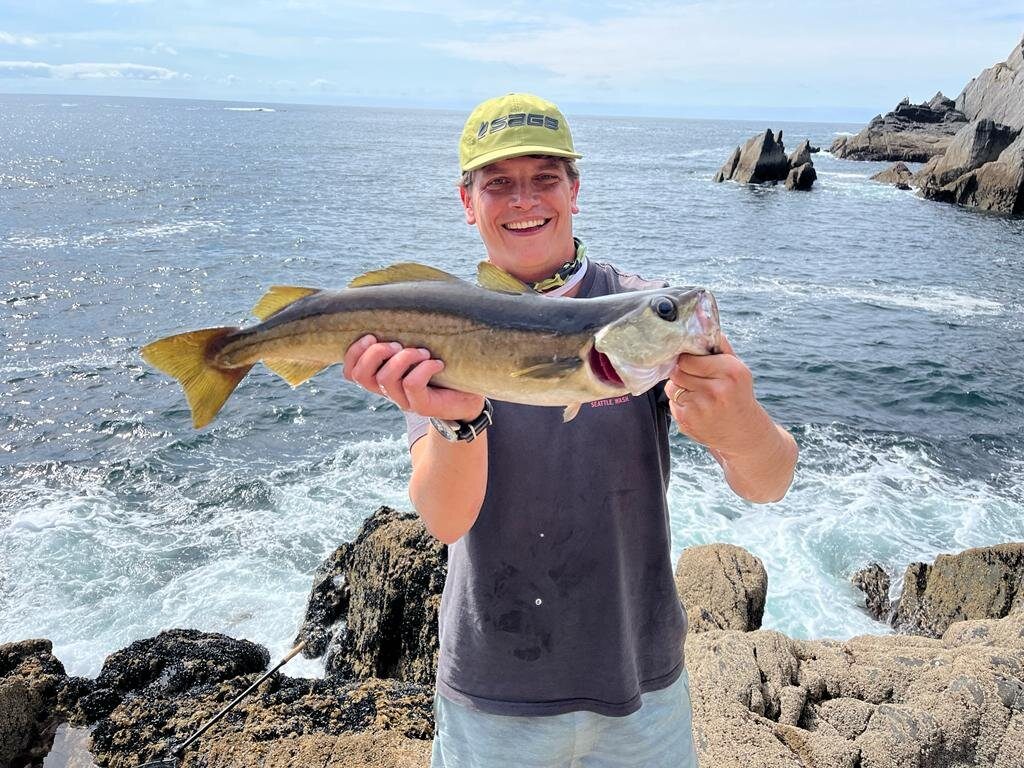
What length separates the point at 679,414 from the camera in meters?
2.95

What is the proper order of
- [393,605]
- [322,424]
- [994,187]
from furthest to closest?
[994,187]
[322,424]
[393,605]

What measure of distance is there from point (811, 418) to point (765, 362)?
3685mm

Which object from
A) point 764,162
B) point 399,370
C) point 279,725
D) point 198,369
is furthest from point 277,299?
point 764,162

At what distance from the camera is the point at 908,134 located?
295ft

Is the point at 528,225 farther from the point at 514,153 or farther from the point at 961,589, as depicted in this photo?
the point at 961,589

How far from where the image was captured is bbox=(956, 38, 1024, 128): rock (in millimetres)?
69000

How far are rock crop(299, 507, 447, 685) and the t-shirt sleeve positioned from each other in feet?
13.8

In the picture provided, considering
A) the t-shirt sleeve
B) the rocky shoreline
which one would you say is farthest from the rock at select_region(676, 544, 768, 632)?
the t-shirt sleeve

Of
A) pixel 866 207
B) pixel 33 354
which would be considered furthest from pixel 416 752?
pixel 866 207

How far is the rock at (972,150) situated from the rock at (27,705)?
61242mm

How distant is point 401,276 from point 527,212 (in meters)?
0.70

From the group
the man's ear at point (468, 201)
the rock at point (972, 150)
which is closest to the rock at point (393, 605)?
the man's ear at point (468, 201)

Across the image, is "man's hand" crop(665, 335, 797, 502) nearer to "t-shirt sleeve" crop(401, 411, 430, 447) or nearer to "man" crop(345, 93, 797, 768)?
"man" crop(345, 93, 797, 768)

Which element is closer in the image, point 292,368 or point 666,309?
point 666,309
